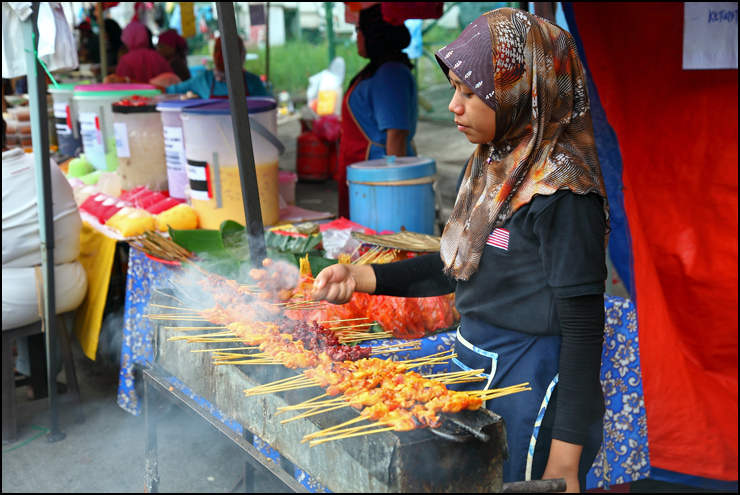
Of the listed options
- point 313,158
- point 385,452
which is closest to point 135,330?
point 385,452

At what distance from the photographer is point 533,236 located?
1678 millimetres

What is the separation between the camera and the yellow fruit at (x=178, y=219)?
3.88 meters

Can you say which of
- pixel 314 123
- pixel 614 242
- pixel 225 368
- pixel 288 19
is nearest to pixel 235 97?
pixel 225 368

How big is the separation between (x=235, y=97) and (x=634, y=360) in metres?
2.05

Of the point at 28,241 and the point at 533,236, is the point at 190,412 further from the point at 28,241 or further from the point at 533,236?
the point at 28,241

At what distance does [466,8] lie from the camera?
12.4 metres

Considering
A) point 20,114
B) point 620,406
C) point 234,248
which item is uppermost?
point 20,114

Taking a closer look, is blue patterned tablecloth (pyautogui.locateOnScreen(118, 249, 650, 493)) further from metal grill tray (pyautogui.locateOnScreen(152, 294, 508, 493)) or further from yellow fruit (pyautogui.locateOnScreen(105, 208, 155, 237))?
yellow fruit (pyautogui.locateOnScreen(105, 208, 155, 237))

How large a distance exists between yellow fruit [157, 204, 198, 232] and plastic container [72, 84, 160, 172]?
1517 mm

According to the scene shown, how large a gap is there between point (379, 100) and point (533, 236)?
10.3 feet

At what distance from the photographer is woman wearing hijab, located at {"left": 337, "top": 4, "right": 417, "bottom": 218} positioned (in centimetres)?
458

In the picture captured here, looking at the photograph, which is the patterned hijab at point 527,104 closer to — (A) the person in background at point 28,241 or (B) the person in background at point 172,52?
(A) the person in background at point 28,241

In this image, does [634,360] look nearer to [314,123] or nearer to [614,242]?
[614,242]

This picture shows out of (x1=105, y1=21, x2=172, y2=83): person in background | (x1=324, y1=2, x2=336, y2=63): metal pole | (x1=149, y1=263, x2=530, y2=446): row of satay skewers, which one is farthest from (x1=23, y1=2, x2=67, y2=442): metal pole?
(x1=324, y1=2, x2=336, y2=63): metal pole
